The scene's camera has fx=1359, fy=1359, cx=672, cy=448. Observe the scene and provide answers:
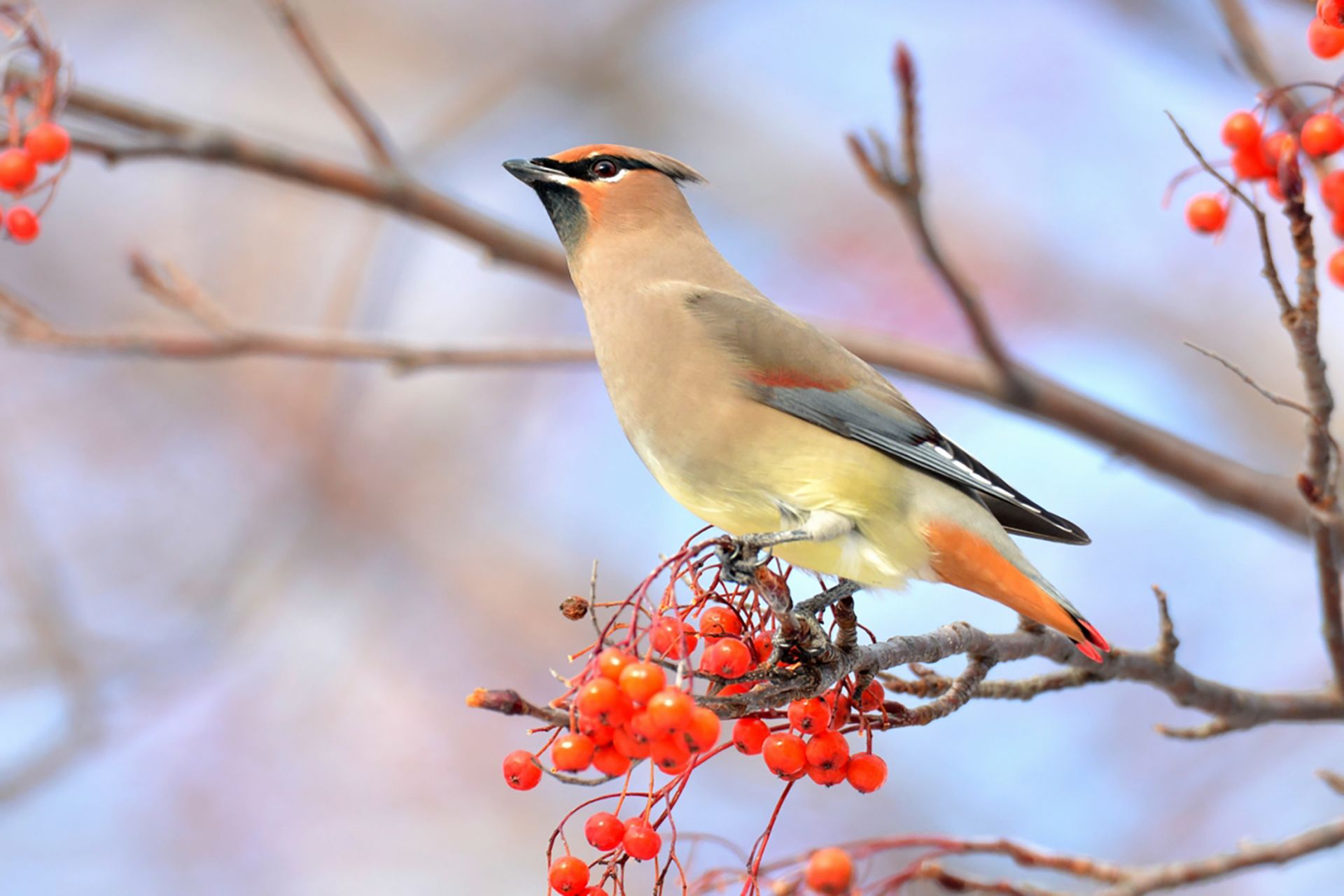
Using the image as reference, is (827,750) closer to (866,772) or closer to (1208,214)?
(866,772)

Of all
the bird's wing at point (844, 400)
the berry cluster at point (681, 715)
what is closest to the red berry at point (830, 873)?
the berry cluster at point (681, 715)

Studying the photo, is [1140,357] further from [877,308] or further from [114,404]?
[114,404]

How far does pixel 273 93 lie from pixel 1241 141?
20.4 ft

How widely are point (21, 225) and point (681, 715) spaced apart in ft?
5.61

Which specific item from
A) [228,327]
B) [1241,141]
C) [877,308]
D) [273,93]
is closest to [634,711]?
[1241,141]

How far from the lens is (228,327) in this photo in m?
3.35

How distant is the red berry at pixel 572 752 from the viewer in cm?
166

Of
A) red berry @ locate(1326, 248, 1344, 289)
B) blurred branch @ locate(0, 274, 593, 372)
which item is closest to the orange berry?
red berry @ locate(1326, 248, 1344, 289)

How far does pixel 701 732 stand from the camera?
1.61m

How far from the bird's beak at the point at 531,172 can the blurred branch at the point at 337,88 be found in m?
0.50

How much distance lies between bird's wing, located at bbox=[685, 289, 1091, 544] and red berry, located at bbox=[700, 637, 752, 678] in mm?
730

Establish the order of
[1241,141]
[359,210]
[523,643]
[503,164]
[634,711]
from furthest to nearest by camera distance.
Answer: [359,210], [523,643], [503,164], [1241,141], [634,711]

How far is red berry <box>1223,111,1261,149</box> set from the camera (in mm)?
2355

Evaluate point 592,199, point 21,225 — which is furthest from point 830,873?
point 21,225
